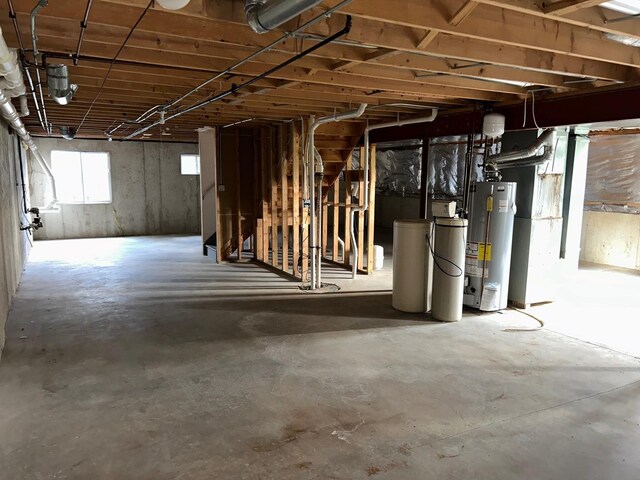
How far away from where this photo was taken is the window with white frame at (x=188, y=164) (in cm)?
1129

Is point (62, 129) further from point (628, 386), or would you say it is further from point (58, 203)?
point (628, 386)

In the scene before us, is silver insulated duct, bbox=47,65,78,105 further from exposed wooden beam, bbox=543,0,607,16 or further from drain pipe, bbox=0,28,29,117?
exposed wooden beam, bbox=543,0,607,16

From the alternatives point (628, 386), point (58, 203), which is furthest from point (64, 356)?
point (58, 203)

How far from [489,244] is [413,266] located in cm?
79

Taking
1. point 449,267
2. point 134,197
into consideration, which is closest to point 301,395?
point 449,267

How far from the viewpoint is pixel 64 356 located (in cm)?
360

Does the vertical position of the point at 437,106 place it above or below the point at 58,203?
above

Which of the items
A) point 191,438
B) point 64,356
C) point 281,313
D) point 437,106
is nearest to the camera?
point 191,438

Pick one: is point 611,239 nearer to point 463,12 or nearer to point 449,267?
point 449,267

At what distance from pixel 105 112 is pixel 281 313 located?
3.52 m

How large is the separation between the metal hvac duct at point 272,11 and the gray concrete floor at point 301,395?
2022 millimetres

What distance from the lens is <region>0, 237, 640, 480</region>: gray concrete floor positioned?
7.52ft

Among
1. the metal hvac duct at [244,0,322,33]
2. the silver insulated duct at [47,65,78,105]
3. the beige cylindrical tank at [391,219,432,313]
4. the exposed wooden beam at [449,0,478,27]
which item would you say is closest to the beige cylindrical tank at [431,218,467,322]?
the beige cylindrical tank at [391,219,432,313]

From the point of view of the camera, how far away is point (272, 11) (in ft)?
6.14
